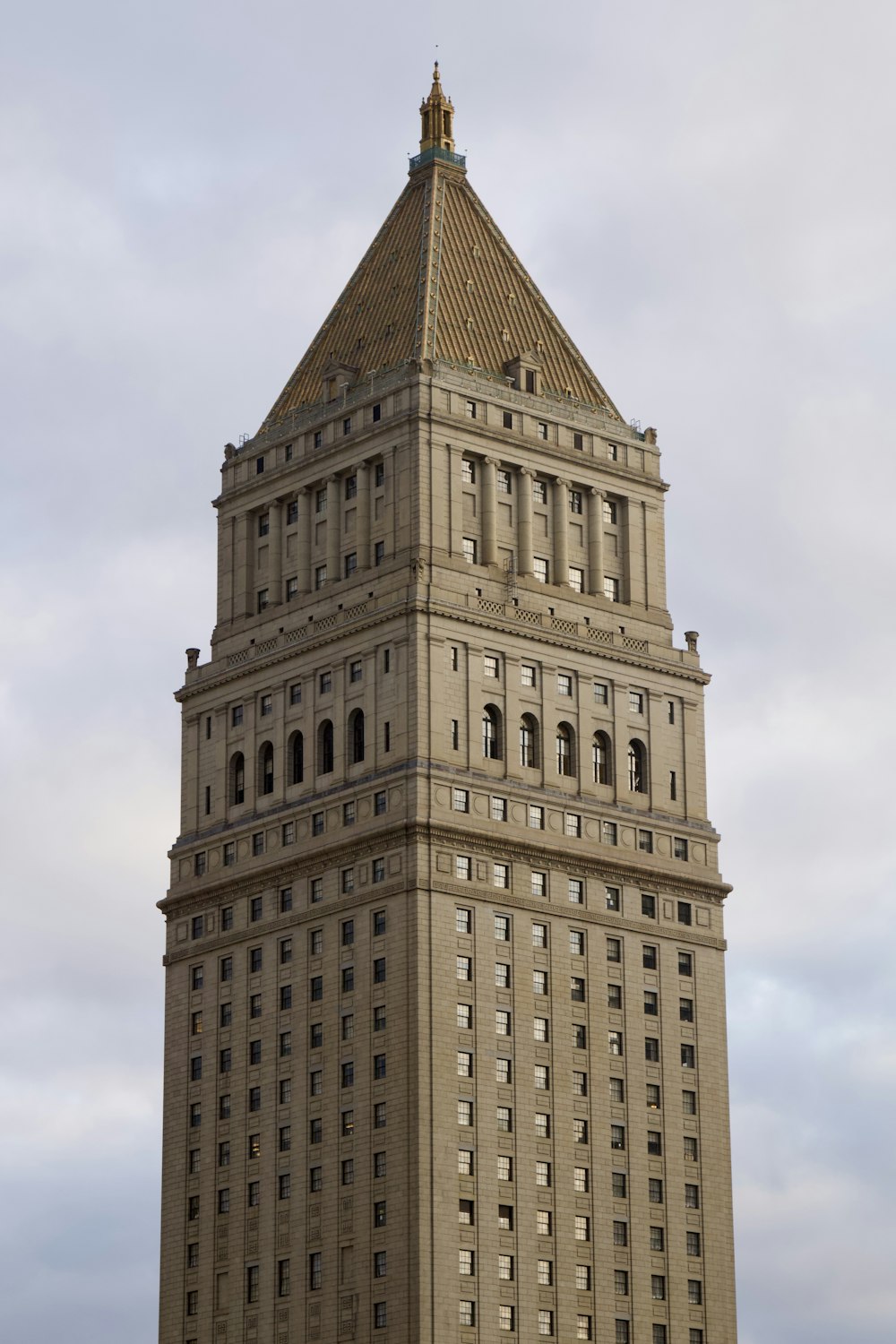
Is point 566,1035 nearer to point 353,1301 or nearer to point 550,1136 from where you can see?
point 550,1136

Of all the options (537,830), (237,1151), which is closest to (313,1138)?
(237,1151)

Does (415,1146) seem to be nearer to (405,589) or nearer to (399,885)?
(399,885)

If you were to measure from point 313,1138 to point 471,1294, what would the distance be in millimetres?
14040

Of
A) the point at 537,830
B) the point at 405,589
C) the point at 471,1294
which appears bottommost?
the point at 471,1294

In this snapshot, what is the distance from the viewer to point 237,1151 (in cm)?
19938

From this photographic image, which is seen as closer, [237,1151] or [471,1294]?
[471,1294]

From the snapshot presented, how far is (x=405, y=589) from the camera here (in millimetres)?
198750

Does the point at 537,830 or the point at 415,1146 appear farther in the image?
the point at 537,830

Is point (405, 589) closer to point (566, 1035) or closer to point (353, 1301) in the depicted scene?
point (566, 1035)

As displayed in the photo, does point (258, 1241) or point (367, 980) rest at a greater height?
point (367, 980)

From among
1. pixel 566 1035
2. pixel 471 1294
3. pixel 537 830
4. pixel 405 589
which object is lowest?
pixel 471 1294

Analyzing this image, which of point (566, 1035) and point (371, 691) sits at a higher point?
point (371, 691)

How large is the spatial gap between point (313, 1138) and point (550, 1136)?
530 inches

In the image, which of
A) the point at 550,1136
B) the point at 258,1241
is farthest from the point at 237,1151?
the point at 550,1136
